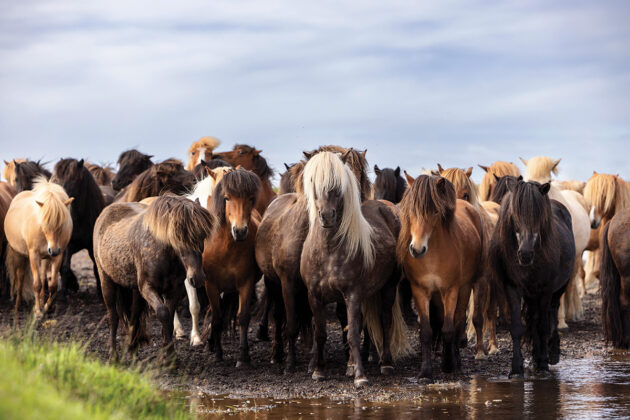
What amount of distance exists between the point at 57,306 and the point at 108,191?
11.6 feet

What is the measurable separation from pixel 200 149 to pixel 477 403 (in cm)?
850

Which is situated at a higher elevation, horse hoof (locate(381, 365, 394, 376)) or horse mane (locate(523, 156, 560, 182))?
horse mane (locate(523, 156, 560, 182))

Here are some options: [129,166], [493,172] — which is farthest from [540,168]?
[129,166]

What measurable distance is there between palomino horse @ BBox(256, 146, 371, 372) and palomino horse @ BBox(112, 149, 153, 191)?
214 inches

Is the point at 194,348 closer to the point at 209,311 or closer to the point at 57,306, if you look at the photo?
the point at 209,311

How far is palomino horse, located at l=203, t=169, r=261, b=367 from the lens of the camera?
8.55 meters

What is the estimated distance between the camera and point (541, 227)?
7.95 metres

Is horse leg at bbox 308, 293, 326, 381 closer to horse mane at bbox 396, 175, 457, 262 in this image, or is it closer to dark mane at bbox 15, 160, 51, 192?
horse mane at bbox 396, 175, 457, 262

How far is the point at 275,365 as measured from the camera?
29.1 feet

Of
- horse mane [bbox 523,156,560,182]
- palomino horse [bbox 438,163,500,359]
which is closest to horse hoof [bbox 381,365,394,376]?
palomino horse [bbox 438,163,500,359]

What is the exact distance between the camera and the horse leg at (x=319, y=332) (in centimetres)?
785

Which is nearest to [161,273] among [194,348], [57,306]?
[194,348]

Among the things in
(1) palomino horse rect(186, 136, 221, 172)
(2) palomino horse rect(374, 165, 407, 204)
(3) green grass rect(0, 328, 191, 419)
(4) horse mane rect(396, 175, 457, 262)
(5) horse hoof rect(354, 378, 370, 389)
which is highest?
(1) palomino horse rect(186, 136, 221, 172)

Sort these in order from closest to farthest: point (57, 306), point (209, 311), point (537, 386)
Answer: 1. point (537, 386)
2. point (209, 311)
3. point (57, 306)
